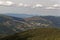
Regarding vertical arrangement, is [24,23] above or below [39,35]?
above

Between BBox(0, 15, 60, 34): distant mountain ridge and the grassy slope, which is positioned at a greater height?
BBox(0, 15, 60, 34): distant mountain ridge

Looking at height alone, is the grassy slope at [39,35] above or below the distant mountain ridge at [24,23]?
below

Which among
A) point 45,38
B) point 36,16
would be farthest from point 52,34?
point 36,16

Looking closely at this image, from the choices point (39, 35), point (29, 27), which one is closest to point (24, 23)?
point (29, 27)

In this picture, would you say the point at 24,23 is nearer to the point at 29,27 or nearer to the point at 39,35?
the point at 29,27

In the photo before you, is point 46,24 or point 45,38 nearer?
point 45,38

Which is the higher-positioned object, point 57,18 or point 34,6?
point 34,6

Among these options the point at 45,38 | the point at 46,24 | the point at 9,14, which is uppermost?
the point at 9,14

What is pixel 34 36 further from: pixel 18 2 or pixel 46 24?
pixel 18 2
